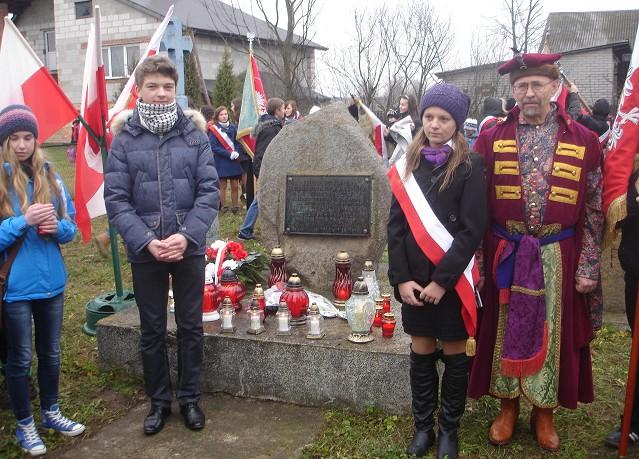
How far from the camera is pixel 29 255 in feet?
10.5

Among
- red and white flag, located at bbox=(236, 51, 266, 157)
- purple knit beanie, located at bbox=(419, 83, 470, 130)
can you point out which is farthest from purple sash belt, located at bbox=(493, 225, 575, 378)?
red and white flag, located at bbox=(236, 51, 266, 157)

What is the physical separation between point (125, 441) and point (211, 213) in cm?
133

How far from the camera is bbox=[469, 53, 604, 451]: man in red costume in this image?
9.73 feet

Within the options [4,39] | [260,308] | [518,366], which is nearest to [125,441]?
[260,308]

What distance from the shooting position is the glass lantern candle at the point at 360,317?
12.1ft

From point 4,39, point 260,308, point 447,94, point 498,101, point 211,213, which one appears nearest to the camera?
point 447,94

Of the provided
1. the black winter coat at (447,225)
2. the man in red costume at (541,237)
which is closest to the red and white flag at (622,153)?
the man in red costume at (541,237)

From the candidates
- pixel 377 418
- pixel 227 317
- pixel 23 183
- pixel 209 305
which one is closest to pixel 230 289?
pixel 209 305

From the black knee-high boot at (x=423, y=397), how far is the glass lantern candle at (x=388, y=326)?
583 millimetres

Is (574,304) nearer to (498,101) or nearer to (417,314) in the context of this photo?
(417,314)

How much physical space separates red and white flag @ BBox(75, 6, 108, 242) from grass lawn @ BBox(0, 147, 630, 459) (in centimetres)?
105

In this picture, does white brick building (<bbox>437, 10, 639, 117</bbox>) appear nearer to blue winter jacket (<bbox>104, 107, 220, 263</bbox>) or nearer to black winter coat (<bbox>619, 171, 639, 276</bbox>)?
black winter coat (<bbox>619, 171, 639, 276</bbox>)

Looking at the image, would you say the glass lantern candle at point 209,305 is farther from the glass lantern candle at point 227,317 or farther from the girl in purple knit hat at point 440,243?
the girl in purple knit hat at point 440,243

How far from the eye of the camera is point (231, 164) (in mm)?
10156
